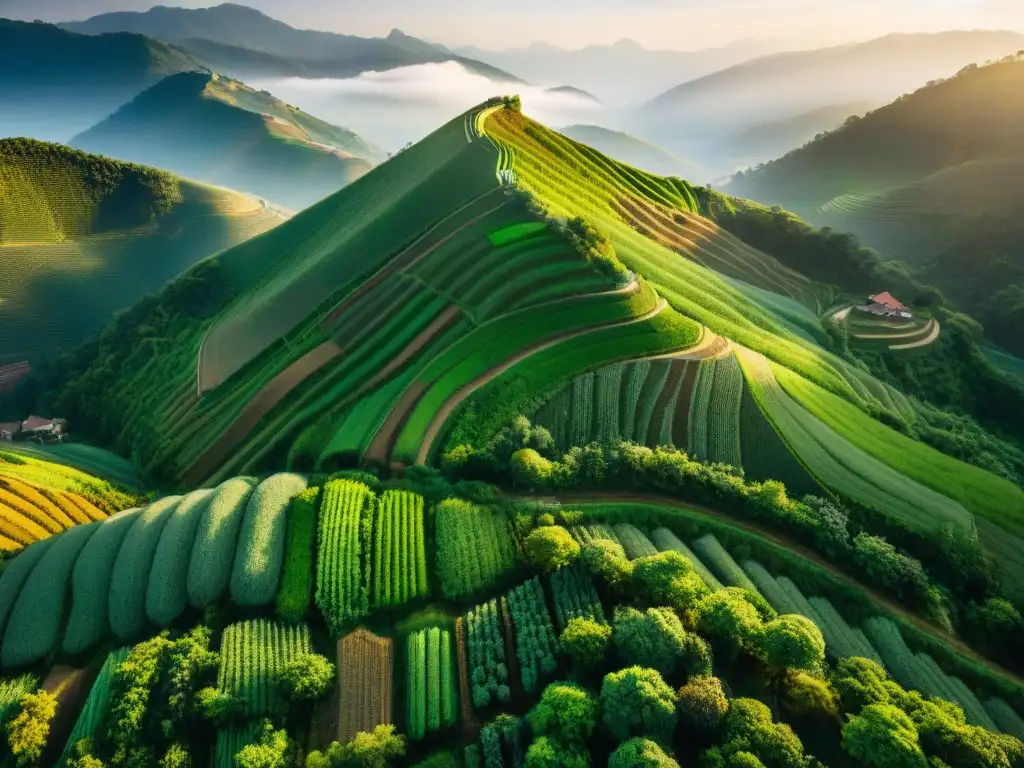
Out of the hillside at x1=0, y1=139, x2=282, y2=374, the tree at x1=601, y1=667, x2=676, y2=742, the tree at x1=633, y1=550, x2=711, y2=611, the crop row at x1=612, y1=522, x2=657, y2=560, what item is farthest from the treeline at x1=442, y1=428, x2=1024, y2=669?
the hillside at x1=0, y1=139, x2=282, y2=374

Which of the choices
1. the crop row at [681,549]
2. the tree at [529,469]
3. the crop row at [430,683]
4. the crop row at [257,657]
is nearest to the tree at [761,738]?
the crop row at [681,549]

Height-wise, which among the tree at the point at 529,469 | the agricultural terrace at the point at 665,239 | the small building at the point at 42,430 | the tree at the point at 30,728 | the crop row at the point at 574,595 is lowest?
the small building at the point at 42,430

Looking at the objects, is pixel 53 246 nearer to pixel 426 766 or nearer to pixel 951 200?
pixel 426 766

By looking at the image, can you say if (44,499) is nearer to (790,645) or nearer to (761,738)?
(761,738)

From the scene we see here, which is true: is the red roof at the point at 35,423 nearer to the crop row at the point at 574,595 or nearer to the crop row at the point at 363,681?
the crop row at the point at 363,681

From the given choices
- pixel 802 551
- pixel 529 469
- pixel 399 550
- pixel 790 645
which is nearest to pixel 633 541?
pixel 529 469

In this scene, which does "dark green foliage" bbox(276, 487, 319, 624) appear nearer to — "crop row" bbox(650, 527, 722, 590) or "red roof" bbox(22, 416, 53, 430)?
"crop row" bbox(650, 527, 722, 590)
